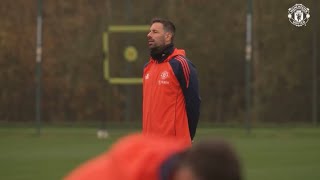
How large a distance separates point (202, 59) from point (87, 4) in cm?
276

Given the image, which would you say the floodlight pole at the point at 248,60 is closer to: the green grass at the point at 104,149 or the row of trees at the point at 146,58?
the green grass at the point at 104,149

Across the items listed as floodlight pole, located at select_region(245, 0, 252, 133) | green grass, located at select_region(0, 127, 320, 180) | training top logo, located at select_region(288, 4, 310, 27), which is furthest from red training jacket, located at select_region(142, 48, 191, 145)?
training top logo, located at select_region(288, 4, 310, 27)

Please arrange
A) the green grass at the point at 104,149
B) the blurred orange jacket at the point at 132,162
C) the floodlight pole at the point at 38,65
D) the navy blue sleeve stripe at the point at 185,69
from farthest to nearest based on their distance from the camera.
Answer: the floodlight pole at the point at 38,65, the green grass at the point at 104,149, the navy blue sleeve stripe at the point at 185,69, the blurred orange jacket at the point at 132,162

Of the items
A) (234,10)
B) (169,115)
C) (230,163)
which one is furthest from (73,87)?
(230,163)

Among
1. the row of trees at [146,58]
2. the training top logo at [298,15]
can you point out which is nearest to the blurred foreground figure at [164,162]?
the row of trees at [146,58]

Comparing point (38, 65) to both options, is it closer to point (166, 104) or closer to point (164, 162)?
point (166, 104)

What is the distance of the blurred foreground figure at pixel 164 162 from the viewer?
2.54 m

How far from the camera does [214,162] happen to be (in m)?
2.53

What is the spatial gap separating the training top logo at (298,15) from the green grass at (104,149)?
2355 mm

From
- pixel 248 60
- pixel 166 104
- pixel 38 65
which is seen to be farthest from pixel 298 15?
pixel 166 104

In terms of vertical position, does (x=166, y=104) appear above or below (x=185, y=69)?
below

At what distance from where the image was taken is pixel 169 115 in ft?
26.3

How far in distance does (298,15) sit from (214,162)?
55.4 ft

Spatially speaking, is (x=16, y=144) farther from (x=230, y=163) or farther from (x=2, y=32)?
(x=230, y=163)
